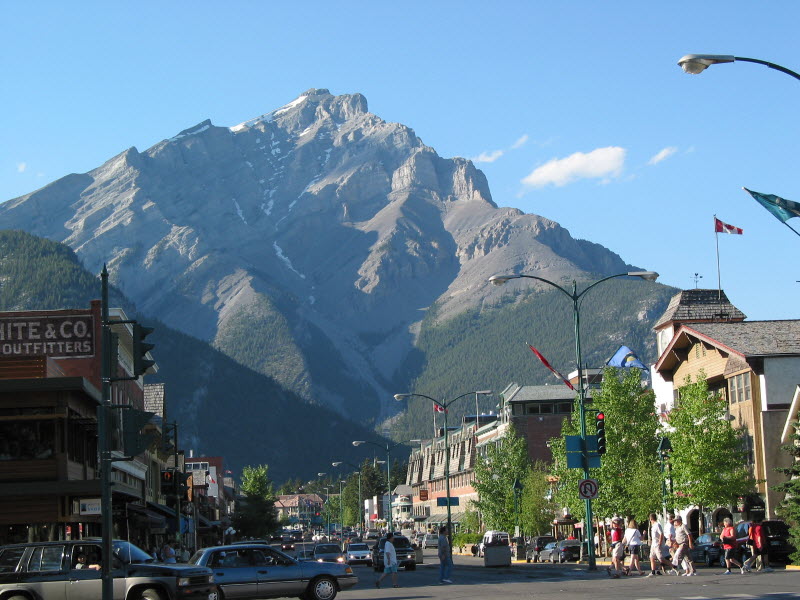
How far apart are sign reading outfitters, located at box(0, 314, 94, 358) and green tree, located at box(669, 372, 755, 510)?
30.8 meters

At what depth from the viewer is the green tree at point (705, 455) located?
59388mm

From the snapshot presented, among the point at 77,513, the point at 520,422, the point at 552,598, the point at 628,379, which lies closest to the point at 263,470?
the point at 520,422

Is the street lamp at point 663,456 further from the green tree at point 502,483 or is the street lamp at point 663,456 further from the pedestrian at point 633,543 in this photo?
the green tree at point 502,483

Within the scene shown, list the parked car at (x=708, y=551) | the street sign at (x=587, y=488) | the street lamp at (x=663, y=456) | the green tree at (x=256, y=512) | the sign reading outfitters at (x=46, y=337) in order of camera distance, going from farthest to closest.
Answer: the green tree at (x=256, y=512)
the street lamp at (x=663, y=456)
the sign reading outfitters at (x=46, y=337)
the parked car at (x=708, y=551)
the street sign at (x=587, y=488)

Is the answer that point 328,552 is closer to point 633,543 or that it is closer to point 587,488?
point 587,488

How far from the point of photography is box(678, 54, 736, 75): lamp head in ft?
71.1

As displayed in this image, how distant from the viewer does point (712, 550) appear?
162 feet

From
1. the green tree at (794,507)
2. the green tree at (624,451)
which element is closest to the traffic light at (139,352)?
the green tree at (794,507)

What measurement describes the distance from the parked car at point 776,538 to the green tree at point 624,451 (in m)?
17.8

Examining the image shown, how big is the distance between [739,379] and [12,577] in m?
45.3

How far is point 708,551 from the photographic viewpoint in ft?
163

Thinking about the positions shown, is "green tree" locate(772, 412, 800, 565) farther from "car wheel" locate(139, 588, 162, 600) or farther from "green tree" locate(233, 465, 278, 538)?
"green tree" locate(233, 465, 278, 538)

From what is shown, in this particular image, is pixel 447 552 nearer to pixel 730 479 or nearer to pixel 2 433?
pixel 2 433

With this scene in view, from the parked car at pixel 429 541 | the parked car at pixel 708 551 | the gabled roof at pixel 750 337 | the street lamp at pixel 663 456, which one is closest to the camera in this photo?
the parked car at pixel 708 551
